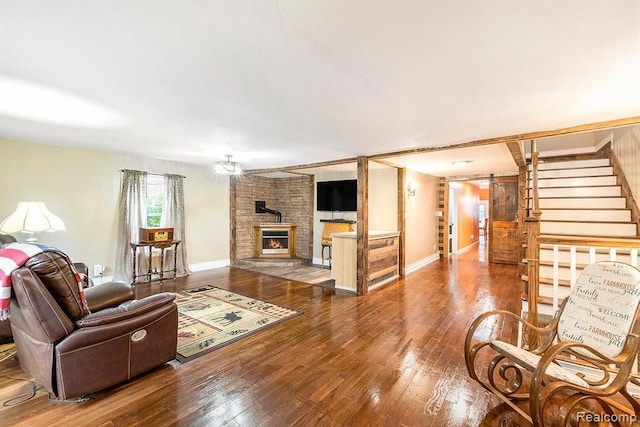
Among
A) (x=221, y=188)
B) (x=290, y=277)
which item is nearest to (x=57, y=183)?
(x=221, y=188)

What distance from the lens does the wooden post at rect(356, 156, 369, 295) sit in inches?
181

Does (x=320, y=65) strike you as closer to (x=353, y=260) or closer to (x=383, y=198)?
(x=353, y=260)

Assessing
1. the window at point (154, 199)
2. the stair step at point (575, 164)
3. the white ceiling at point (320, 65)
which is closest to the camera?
the white ceiling at point (320, 65)

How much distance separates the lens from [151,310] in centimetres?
227

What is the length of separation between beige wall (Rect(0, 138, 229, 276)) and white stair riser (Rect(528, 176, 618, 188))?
6957 millimetres

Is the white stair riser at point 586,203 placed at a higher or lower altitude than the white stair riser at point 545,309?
higher

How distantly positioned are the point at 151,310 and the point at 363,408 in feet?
5.90

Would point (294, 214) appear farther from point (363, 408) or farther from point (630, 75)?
point (630, 75)

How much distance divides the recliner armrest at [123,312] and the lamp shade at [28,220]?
2117 mm

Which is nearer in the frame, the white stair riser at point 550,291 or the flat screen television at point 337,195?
the white stair riser at point 550,291

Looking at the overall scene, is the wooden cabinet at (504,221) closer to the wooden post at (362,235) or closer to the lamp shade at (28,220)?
the wooden post at (362,235)

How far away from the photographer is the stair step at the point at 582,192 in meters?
4.38

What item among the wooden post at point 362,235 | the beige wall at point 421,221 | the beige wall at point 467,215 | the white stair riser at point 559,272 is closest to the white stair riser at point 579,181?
the white stair riser at point 559,272

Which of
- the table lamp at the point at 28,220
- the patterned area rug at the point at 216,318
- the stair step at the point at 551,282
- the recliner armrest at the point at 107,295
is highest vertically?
the table lamp at the point at 28,220
